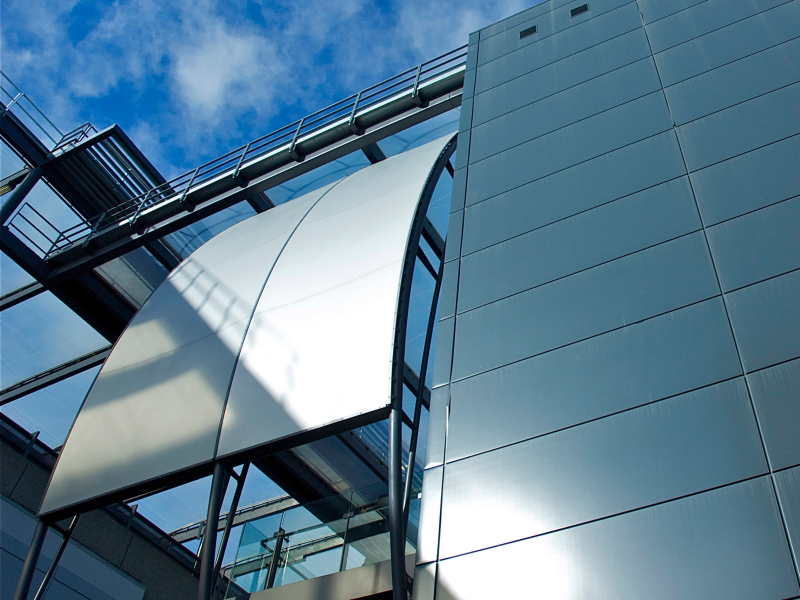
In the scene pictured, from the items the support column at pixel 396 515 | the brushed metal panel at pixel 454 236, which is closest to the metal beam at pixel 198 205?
the brushed metal panel at pixel 454 236

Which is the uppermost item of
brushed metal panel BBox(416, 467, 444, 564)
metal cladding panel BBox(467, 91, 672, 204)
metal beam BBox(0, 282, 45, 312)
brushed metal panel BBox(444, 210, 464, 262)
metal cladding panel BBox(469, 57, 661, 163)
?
metal beam BBox(0, 282, 45, 312)

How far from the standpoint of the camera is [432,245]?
15.3m

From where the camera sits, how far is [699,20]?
11.1 m

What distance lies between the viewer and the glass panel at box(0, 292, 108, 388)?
17.9m

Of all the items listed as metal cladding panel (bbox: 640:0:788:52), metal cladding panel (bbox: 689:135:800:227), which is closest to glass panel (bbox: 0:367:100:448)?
metal cladding panel (bbox: 640:0:788:52)

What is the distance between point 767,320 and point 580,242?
2.57 metres

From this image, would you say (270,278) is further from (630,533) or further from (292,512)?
(630,533)

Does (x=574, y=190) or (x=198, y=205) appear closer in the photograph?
(x=574, y=190)

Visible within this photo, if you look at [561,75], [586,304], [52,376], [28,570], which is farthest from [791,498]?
[52,376]

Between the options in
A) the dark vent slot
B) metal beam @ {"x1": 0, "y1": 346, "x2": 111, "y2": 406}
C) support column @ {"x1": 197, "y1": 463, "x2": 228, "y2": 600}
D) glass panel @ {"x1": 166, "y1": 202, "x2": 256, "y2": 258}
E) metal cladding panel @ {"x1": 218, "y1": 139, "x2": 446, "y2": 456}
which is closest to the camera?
support column @ {"x1": 197, "y1": 463, "x2": 228, "y2": 600}

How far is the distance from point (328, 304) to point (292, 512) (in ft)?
11.4

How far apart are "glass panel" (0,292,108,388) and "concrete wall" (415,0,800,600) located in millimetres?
12090

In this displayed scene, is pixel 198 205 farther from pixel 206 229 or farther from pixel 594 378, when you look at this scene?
pixel 594 378

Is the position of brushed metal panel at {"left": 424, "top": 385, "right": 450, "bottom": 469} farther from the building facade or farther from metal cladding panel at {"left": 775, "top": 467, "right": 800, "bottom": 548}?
metal cladding panel at {"left": 775, "top": 467, "right": 800, "bottom": 548}
